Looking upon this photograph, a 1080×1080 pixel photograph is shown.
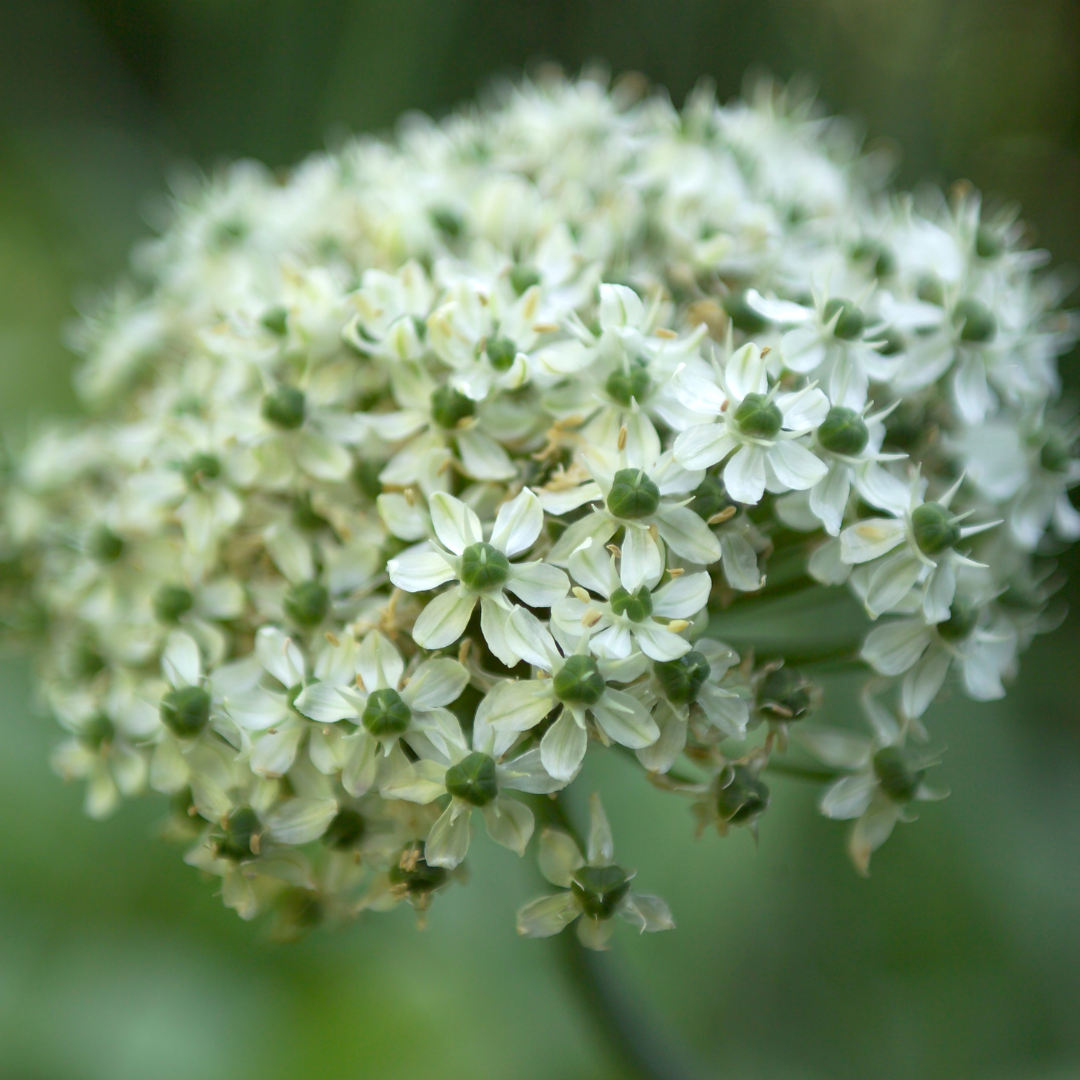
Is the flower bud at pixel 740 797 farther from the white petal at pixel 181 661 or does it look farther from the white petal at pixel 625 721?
the white petal at pixel 181 661

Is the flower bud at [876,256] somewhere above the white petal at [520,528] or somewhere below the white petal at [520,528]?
above

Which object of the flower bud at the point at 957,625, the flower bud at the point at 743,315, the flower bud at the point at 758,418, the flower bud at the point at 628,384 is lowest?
the flower bud at the point at 957,625

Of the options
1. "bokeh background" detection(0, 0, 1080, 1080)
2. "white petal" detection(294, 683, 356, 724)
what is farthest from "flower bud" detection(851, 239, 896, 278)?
"bokeh background" detection(0, 0, 1080, 1080)

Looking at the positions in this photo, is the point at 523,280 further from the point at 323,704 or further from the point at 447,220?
the point at 323,704

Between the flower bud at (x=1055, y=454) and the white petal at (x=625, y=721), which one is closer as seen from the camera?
the white petal at (x=625, y=721)

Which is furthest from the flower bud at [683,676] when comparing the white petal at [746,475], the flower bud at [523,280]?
the flower bud at [523,280]

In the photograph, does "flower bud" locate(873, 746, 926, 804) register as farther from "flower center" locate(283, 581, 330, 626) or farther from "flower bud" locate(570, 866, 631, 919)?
"flower center" locate(283, 581, 330, 626)

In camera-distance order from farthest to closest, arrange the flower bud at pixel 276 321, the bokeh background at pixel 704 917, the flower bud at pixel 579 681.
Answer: the bokeh background at pixel 704 917
the flower bud at pixel 276 321
the flower bud at pixel 579 681
